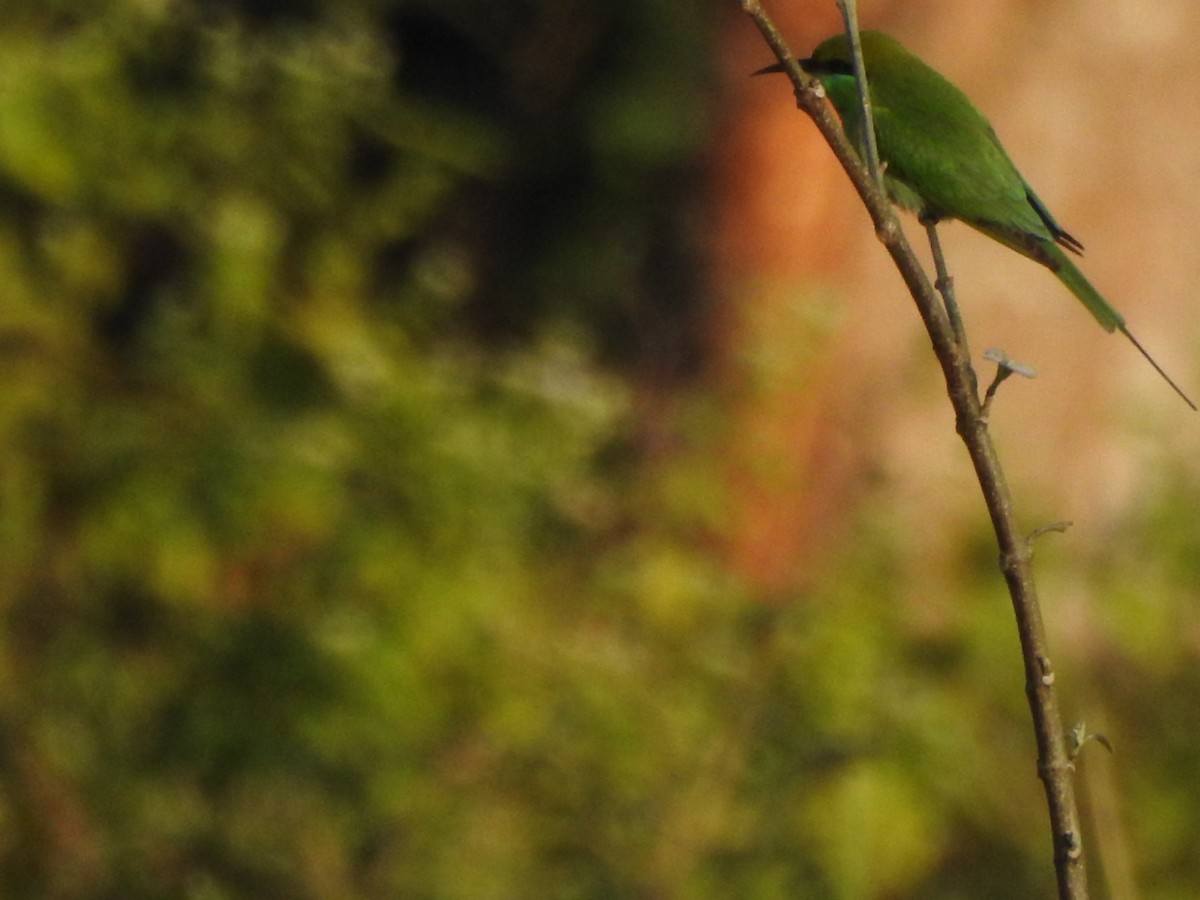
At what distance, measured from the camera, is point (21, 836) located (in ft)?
9.94

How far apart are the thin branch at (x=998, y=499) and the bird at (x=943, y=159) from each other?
0.27 m

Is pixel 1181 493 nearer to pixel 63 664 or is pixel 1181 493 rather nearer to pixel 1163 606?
pixel 1163 606

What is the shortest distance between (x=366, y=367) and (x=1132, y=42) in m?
2.29

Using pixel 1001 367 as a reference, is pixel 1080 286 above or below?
above

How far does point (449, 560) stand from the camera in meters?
2.91

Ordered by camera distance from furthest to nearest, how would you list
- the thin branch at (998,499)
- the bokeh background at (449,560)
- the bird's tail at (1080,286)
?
the bokeh background at (449,560), the bird's tail at (1080,286), the thin branch at (998,499)

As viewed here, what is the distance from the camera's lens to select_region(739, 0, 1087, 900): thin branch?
77 cm

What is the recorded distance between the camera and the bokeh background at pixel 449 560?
110 inches

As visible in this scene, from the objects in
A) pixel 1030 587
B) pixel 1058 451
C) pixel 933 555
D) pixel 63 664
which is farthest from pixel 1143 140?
pixel 1030 587

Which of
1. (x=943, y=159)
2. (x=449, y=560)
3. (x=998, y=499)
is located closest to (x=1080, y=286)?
(x=943, y=159)

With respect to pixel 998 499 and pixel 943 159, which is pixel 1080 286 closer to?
pixel 943 159

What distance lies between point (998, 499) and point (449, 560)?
2181 mm

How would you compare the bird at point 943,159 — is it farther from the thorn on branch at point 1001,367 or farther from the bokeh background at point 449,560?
the bokeh background at point 449,560

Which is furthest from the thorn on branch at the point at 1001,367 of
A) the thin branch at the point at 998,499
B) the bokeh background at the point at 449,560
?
the bokeh background at the point at 449,560
